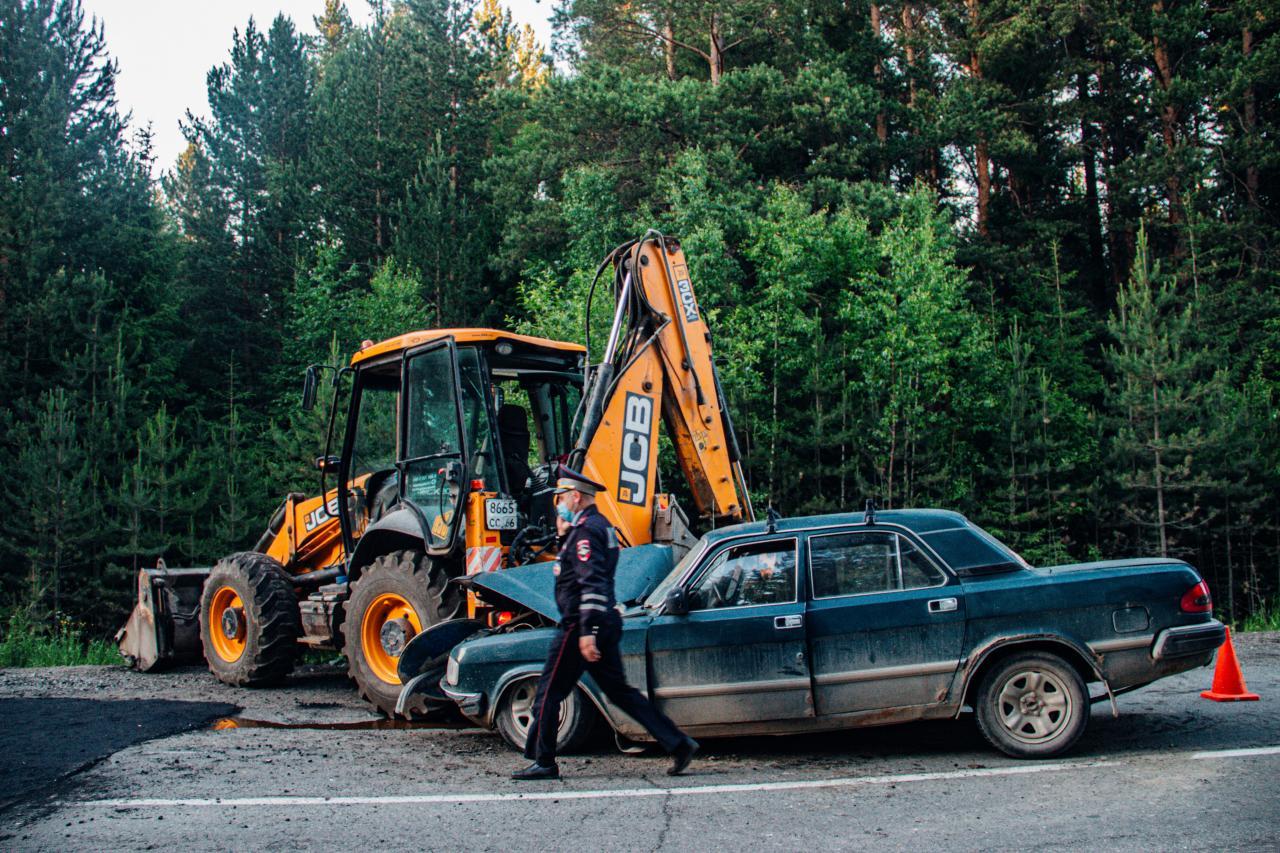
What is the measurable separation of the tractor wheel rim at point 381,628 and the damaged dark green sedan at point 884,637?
2085 mm

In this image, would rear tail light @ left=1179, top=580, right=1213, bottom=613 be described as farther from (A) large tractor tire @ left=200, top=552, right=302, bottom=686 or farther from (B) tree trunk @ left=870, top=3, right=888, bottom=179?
(B) tree trunk @ left=870, top=3, right=888, bottom=179

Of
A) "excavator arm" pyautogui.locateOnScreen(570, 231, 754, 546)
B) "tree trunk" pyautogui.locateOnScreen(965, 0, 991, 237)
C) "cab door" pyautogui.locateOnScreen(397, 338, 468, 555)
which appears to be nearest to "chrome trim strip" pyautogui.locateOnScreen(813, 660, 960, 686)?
"excavator arm" pyautogui.locateOnScreen(570, 231, 754, 546)

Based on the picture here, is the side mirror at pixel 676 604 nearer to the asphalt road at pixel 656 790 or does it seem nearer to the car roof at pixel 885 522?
the car roof at pixel 885 522

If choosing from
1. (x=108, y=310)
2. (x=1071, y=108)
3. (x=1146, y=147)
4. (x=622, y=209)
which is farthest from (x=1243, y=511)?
(x=108, y=310)

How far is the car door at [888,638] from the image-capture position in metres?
6.75

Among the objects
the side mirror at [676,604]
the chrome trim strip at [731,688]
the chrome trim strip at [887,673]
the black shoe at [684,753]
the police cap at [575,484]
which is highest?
the police cap at [575,484]

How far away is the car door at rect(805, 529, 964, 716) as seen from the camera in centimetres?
675

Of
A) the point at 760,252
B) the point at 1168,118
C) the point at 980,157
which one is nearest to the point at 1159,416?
the point at 760,252

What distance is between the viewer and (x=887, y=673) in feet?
22.2

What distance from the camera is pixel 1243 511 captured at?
79.9 feet

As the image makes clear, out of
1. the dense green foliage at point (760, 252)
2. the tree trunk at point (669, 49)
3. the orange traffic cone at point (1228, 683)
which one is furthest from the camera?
the tree trunk at point (669, 49)

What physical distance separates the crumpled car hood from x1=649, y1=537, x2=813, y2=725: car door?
33.1 inches

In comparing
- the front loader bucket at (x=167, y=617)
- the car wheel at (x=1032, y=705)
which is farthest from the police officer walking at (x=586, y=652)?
the front loader bucket at (x=167, y=617)

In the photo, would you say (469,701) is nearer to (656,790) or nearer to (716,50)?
(656,790)
